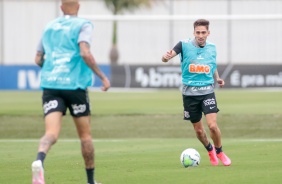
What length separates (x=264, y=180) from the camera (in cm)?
1154

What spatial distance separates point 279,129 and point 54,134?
12.5 meters

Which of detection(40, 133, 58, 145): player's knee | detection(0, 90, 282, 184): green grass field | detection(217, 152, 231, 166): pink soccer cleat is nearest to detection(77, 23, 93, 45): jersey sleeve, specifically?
detection(40, 133, 58, 145): player's knee

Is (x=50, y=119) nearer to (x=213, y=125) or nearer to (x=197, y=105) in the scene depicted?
(x=213, y=125)

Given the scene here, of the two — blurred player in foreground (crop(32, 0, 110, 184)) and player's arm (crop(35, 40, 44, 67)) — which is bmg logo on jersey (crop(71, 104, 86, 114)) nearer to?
blurred player in foreground (crop(32, 0, 110, 184))

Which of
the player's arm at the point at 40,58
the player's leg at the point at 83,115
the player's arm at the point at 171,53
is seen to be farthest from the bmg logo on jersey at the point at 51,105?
the player's arm at the point at 171,53

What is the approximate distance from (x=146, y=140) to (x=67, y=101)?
944 centimetres

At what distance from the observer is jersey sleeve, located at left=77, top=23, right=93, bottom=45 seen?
10.6 metres

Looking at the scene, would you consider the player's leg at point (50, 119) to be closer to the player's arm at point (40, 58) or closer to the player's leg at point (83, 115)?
the player's leg at point (83, 115)

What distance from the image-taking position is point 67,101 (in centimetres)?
1077

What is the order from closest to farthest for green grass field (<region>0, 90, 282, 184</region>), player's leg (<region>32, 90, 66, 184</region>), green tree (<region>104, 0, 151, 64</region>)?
player's leg (<region>32, 90, 66, 184</region>) < green grass field (<region>0, 90, 282, 184</region>) < green tree (<region>104, 0, 151, 64</region>)

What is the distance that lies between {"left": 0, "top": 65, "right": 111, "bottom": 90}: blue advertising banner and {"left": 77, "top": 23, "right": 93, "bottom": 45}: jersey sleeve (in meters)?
29.3

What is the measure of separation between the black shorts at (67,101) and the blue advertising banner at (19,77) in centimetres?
2920

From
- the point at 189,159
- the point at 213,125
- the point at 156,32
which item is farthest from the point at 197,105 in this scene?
the point at 156,32

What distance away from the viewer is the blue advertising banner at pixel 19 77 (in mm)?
40000
